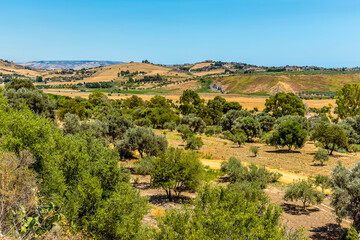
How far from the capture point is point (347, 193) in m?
14.8

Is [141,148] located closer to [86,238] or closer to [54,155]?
[54,155]

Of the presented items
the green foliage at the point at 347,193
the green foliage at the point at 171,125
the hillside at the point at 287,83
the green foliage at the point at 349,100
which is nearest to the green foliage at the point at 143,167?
the green foliage at the point at 347,193

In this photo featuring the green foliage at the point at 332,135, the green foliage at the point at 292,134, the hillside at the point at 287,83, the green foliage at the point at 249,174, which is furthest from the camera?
the hillside at the point at 287,83

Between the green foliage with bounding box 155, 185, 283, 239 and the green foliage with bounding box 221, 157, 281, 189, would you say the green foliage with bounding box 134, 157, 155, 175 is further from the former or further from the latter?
the green foliage with bounding box 155, 185, 283, 239

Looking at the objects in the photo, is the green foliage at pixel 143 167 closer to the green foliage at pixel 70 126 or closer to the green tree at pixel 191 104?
the green foliage at pixel 70 126

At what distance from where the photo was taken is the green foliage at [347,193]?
1430 centimetres

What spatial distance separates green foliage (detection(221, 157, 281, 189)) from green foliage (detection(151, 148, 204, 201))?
4634mm

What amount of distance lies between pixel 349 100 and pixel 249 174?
56888 millimetres

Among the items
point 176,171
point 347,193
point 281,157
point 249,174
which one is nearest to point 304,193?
point 347,193

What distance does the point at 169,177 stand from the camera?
2120cm

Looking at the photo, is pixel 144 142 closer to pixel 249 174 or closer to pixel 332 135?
pixel 249 174

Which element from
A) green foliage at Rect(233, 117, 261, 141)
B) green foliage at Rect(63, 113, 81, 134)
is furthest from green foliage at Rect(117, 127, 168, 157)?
green foliage at Rect(233, 117, 261, 141)

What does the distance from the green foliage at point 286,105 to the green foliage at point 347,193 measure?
201 ft

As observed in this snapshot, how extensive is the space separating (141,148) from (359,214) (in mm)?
23940
